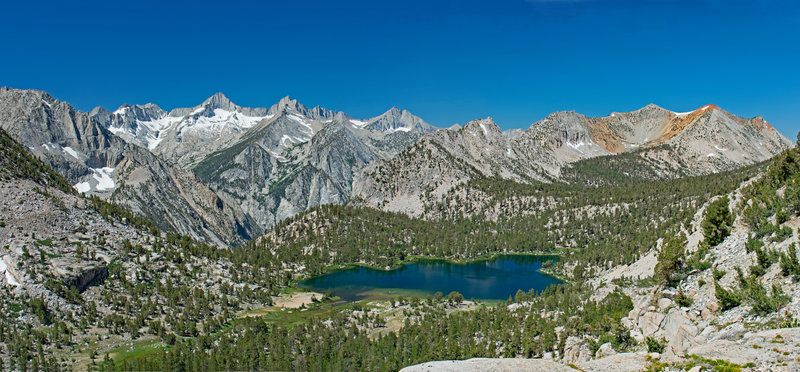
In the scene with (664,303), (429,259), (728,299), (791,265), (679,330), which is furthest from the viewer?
(429,259)

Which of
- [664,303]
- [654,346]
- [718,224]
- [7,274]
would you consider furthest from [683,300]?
[7,274]

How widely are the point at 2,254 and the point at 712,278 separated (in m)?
114

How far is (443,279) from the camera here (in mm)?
150000

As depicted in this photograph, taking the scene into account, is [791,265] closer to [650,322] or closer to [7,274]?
[650,322]

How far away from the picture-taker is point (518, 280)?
141125mm

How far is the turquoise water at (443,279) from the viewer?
131500mm

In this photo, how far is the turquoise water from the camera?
13150 centimetres

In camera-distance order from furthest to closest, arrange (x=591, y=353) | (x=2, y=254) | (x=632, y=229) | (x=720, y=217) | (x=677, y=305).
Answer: (x=632, y=229)
(x=2, y=254)
(x=720, y=217)
(x=591, y=353)
(x=677, y=305)

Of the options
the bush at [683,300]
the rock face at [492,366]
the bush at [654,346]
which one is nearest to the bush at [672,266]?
the bush at [683,300]

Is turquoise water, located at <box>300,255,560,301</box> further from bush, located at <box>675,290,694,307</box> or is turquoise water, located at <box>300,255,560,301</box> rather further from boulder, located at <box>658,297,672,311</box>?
bush, located at <box>675,290,694,307</box>

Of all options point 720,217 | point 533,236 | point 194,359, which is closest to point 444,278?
point 533,236

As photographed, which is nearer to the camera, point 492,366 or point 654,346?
point 492,366

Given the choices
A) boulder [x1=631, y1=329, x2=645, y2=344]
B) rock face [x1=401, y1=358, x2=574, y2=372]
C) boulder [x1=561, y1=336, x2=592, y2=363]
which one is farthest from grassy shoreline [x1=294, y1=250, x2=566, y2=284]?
rock face [x1=401, y1=358, x2=574, y2=372]

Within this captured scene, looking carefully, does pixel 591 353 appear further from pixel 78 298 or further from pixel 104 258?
pixel 104 258
